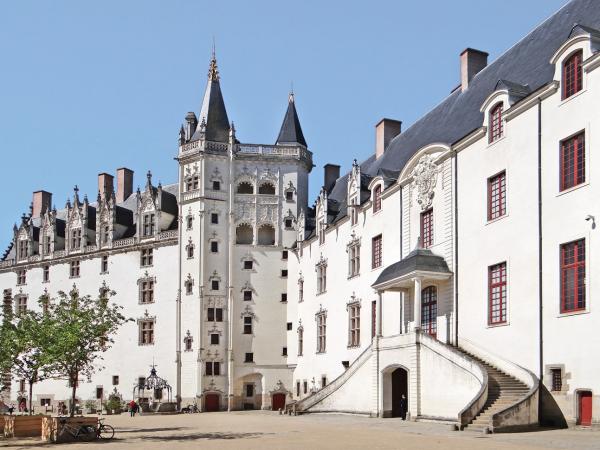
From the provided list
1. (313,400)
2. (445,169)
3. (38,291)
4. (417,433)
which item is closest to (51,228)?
(38,291)

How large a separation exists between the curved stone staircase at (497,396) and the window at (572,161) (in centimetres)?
586

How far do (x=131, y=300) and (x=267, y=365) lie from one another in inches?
394

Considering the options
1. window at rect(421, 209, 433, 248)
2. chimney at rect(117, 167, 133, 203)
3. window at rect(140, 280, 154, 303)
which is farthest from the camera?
chimney at rect(117, 167, 133, 203)

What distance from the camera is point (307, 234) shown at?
47062mm

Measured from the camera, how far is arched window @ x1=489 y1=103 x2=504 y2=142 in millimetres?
27250

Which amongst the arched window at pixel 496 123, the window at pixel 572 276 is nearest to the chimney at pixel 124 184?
the arched window at pixel 496 123

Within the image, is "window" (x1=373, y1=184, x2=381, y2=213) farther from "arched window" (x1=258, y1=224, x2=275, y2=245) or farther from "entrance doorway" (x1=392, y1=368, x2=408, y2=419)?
"arched window" (x1=258, y1=224, x2=275, y2=245)

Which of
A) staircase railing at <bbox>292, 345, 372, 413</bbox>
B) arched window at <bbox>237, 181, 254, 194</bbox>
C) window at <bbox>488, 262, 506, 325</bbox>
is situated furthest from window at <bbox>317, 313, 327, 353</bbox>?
window at <bbox>488, 262, 506, 325</bbox>

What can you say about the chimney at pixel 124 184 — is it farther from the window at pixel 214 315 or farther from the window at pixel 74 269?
the window at pixel 214 315

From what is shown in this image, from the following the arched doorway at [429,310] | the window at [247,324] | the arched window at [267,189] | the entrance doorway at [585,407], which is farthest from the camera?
the arched window at [267,189]

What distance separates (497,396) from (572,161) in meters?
6.90

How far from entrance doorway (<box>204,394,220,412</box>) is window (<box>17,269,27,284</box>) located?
63.8 feet

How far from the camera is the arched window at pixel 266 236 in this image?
49.1 metres

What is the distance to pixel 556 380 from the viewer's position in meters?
23.3
